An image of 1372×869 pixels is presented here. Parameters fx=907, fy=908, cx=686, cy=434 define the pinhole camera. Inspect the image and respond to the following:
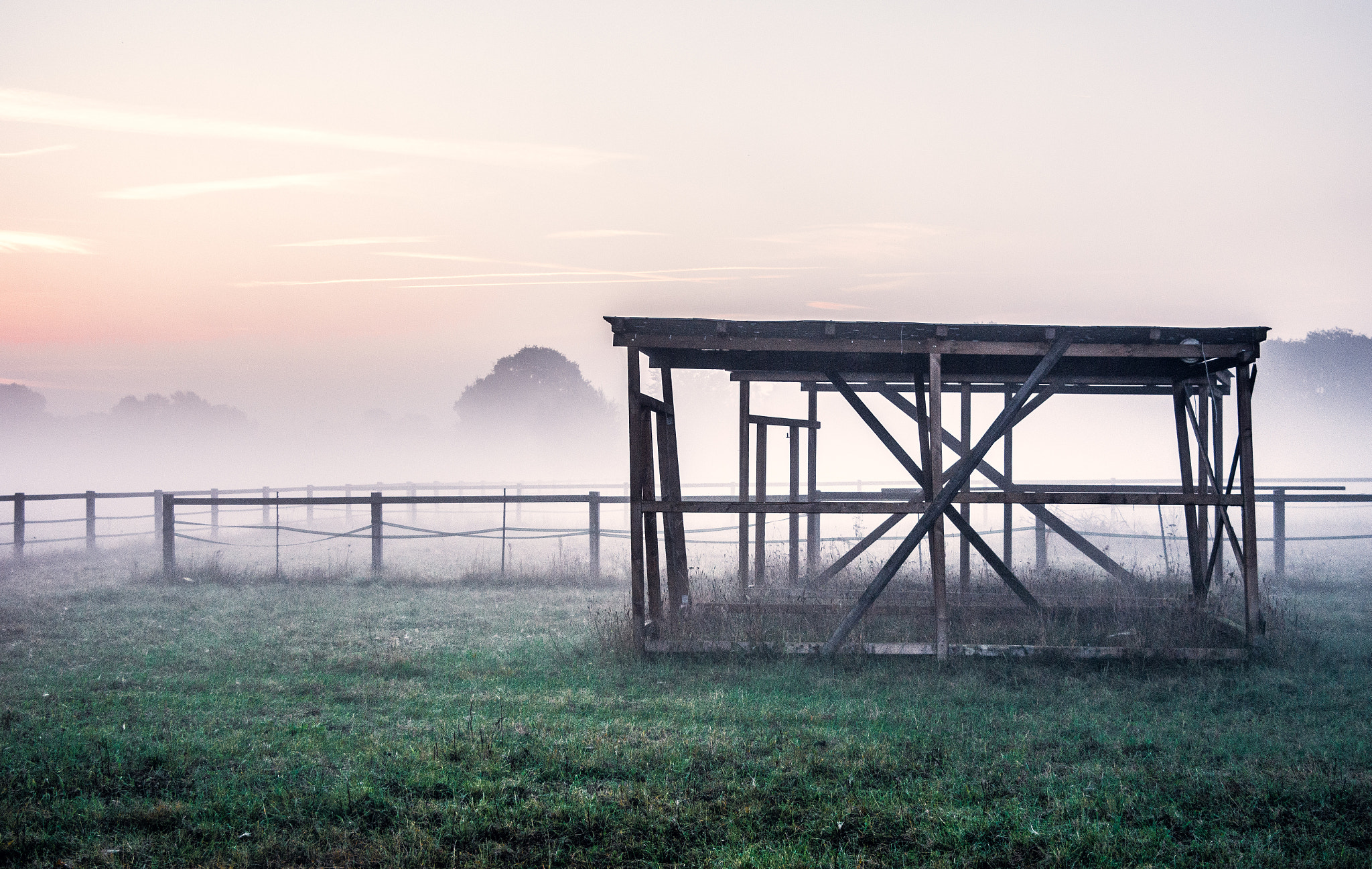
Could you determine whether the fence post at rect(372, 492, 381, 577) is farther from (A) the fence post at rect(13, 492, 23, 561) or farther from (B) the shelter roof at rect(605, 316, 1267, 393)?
(B) the shelter roof at rect(605, 316, 1267, 393)

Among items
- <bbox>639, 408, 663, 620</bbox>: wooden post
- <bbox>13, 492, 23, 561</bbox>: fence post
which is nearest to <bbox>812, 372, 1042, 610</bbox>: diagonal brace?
<bbox>639, 408, 663, 620</bbox>: wooden post

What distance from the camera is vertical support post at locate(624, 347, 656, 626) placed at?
8.62 metres

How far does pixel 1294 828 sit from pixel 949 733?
6.61 feet

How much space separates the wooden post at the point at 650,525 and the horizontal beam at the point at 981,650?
730 millimetres

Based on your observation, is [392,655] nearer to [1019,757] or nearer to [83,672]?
[83,672]

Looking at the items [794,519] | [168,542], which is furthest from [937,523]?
[168,542]

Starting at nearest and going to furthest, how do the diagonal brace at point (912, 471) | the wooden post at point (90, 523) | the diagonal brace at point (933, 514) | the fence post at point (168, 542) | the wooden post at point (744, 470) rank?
→ the diagonal brace at point (933, 514) < the diagonal brace at point (912, 471) < the wooden post at point (744, 470) < the fence post at point (168, 542) < the wooden post at point (90, 523)

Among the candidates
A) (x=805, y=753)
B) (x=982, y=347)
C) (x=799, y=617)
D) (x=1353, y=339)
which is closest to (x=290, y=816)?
(x=805, y=753)

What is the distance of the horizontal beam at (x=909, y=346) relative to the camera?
8.55m

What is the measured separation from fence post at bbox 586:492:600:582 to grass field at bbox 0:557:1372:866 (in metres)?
4.93

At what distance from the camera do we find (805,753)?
5.61 meters

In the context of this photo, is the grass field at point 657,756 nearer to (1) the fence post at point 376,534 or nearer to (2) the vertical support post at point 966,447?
(2) the vertical support post at point 966,447

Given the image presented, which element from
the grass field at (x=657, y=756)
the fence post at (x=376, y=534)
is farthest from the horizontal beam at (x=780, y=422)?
the fence post at (x=376, y=534)

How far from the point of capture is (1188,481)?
1078cm
